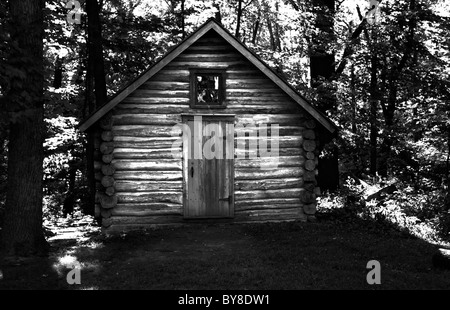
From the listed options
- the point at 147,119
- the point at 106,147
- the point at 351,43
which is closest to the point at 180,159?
the point at 147,119

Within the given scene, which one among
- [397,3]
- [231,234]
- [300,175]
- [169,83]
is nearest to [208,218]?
[231,234]

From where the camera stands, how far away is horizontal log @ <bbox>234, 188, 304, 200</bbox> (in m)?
14.7

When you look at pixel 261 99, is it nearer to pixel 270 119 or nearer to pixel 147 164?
pixel 270 119

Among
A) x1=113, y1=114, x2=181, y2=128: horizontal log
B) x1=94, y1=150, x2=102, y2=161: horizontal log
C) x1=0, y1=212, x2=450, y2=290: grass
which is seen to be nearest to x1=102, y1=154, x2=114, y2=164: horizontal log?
x1=94, y1=150, x2=102, y2=161: horizontal log

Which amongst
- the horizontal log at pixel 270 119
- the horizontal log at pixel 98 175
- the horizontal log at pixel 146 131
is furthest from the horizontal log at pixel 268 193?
the horizontal log at pixel 98 175

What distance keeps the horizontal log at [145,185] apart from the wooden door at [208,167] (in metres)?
0.32

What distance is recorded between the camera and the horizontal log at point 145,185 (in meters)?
14.1

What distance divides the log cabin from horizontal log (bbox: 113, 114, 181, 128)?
0.03m

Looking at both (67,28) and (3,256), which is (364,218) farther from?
(67,28)

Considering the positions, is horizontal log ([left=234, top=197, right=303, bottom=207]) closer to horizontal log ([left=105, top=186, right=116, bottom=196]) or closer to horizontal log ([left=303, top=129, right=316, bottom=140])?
horizontal log ([left=303, top=129, right=316, bottom=140])

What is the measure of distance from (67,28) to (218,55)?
8510 mm

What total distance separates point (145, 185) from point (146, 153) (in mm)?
927

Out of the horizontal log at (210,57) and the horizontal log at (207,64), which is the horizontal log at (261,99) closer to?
the horizontal log at (207,64)

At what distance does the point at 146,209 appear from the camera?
1419 cm
